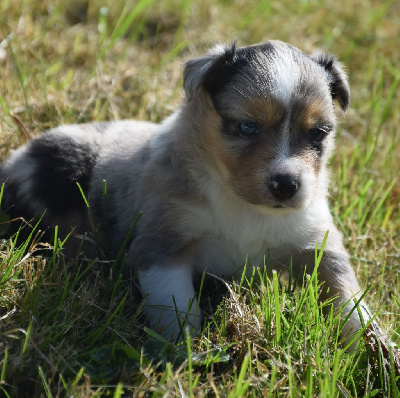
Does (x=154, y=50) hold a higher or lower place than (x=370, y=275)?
higher

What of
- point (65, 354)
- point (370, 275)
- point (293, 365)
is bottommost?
point (370, 275)

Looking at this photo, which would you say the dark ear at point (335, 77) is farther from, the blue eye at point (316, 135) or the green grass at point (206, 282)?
the green grass at point (206, 282)

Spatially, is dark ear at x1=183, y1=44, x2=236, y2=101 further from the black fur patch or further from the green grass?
the green grass

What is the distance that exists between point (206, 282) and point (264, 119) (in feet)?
3.74

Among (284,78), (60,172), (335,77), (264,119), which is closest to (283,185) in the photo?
(264,119)

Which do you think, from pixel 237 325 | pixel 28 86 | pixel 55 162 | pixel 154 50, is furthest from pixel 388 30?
pixel 237 325

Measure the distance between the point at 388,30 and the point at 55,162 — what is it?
5248mm

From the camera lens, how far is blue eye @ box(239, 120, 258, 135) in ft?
12.8

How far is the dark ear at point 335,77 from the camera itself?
447 cm

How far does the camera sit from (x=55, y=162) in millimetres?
4703

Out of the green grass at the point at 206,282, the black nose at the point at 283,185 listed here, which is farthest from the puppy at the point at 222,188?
the green grass at the point at 206,282

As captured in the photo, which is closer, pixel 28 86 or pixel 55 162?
pixel 55 162

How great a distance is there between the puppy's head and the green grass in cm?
58

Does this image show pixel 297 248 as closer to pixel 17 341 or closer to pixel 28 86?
pixel 17 341
